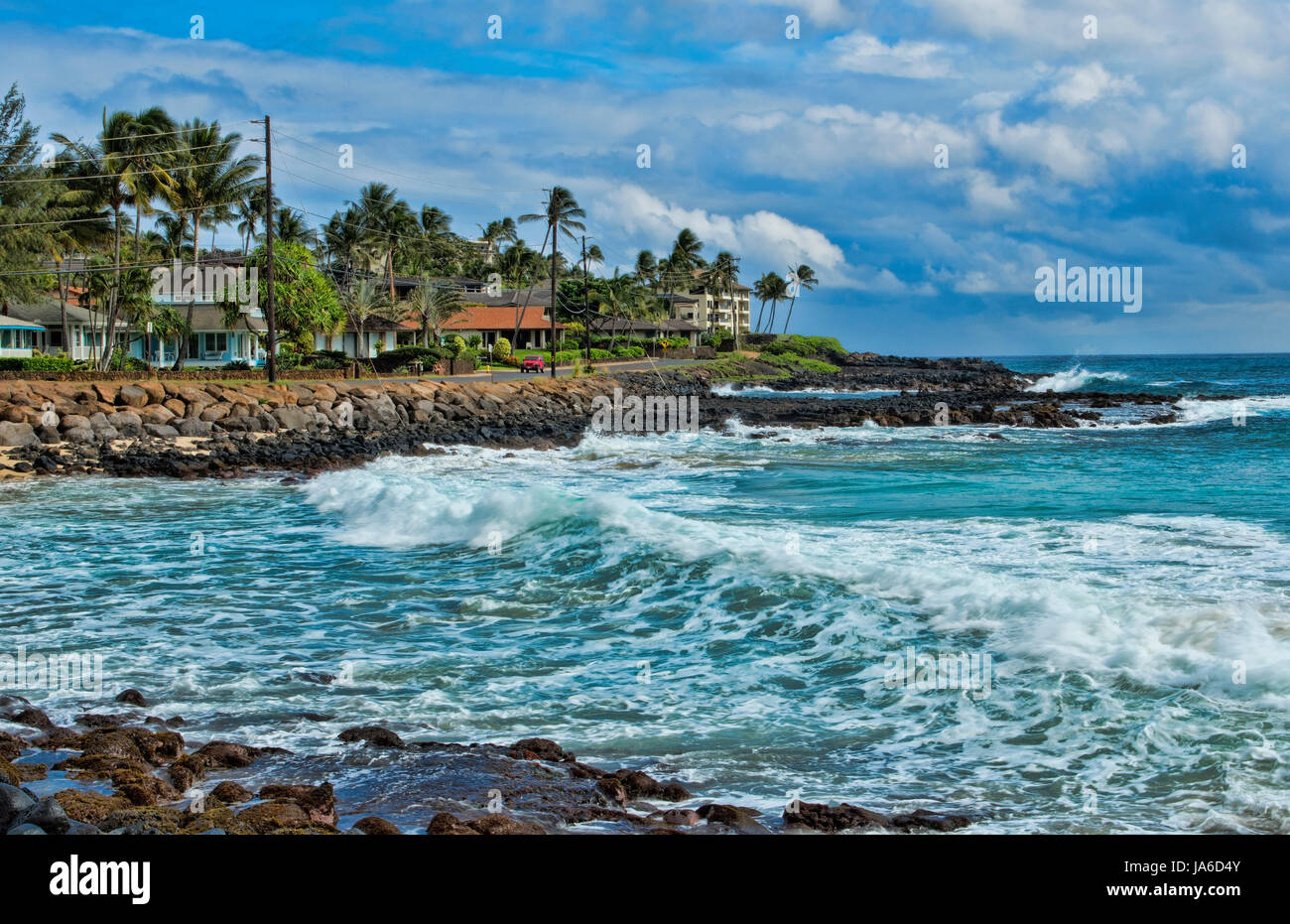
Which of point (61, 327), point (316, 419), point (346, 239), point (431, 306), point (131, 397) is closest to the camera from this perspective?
point (131, 397)

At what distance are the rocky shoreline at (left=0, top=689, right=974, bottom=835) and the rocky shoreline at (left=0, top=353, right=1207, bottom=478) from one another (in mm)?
20046

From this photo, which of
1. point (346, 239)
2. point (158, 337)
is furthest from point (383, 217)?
point (158, 337)

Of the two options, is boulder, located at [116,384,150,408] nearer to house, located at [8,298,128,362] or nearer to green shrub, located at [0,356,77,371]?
green shrub, located at [0,356,77,371]

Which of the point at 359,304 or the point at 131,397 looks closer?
the point at 131,397

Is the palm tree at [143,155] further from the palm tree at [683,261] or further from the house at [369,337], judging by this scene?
the palm tree at [683,261]

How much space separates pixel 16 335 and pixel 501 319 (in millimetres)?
35020

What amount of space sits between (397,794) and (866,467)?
2398cm

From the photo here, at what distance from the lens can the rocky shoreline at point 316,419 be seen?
92.4 feet

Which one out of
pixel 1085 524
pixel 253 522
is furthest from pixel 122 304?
pixel 1085 524

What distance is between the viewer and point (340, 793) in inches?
265

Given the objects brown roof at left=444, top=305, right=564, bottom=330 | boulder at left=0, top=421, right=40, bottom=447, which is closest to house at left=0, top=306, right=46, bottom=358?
boulder at left=0, top=421, right=40, bottom=447

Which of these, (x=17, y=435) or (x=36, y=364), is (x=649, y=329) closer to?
(x=36, y=364)
